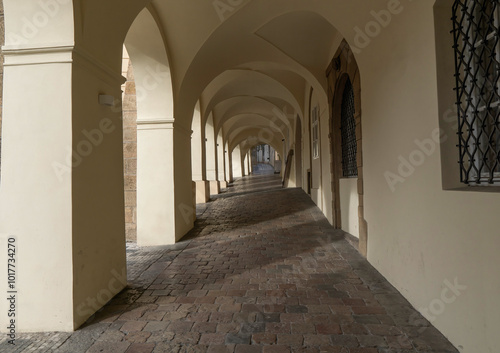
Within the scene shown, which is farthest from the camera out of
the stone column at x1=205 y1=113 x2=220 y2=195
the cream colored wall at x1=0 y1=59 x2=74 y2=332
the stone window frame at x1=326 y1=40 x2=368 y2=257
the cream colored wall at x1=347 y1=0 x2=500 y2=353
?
the stone column at x1=205 y1=113 x2=220 y2=195

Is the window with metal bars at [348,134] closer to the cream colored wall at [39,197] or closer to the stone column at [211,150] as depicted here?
the cream colored wall at [39,197]

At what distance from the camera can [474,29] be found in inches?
94.2

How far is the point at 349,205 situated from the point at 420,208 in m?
3.42

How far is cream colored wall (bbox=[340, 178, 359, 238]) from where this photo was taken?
5.97m

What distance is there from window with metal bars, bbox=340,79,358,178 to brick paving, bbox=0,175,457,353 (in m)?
1.66

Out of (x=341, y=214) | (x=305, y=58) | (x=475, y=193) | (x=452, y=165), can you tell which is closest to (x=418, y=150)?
(x=452, y=165)

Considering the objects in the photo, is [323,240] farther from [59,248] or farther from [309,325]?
[59,248]

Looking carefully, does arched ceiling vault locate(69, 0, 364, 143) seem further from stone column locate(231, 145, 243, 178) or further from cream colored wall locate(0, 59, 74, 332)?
stone column locate(231, 145, 243, 178)

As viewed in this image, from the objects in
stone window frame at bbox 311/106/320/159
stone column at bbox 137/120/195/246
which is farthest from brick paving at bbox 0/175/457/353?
stone window frame at bbox 311/106/320/159

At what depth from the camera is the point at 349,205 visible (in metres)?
6.41

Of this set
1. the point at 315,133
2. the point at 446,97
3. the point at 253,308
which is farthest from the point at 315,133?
the point at 253,308

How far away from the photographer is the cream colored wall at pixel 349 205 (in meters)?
5.97

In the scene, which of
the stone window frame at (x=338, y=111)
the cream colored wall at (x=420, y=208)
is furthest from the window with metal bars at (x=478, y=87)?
the stone window frame at (x=338, y=111)

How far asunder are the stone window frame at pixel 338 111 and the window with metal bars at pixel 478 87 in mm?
2471
